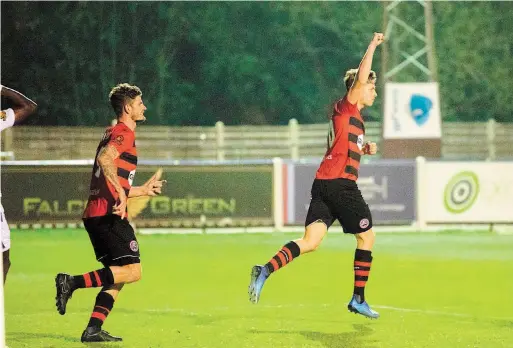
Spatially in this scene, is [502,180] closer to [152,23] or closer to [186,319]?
[186,319]

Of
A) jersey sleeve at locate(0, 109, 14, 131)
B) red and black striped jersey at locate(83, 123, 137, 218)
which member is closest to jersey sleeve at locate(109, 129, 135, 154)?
red and black striped jersey at locate(83, 123, 137, 218)

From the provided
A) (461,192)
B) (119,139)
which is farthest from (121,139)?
(461,192)

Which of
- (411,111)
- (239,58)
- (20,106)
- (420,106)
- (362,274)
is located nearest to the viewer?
(20,106)

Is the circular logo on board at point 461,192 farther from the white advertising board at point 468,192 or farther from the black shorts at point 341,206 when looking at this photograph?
the black shorts at point 341,206

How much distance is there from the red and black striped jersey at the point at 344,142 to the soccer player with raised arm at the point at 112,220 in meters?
2.16

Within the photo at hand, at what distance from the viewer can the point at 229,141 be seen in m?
37.3

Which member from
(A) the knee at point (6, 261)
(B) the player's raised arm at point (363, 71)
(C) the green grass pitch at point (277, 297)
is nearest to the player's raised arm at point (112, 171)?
(A) the knee at point (6, 261)

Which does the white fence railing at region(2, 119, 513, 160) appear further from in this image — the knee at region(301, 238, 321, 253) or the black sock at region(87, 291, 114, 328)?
the black sock at region(87, 291, 114, 328)

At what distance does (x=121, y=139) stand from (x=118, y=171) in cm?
25

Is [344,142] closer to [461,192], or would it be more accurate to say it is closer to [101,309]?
[101,309]

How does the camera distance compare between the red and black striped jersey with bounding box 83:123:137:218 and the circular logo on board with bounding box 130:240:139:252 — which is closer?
the red and black striped jersey with bounding box 83:123:137:218

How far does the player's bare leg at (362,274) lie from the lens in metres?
10.4

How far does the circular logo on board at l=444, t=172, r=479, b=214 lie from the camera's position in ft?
75.0

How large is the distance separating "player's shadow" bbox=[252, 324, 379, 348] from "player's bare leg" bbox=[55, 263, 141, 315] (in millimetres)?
1460
